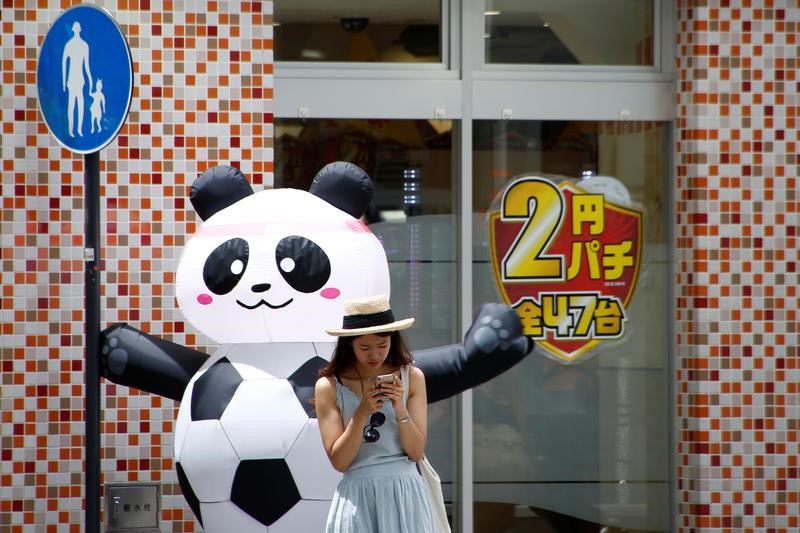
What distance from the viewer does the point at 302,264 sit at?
13.0 ft

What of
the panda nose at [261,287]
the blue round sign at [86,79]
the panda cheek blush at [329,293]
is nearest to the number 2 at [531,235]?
the panda cheek blush at [329,293]

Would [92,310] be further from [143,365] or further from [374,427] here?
[374,427]

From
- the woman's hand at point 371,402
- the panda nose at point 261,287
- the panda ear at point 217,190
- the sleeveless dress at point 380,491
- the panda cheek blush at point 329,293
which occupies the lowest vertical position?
the sleeveless dress at point 380,491

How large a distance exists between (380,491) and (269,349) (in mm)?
743

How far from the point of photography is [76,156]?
5262mm

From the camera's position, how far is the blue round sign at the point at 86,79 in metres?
4.18

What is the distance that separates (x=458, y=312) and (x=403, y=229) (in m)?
0.53

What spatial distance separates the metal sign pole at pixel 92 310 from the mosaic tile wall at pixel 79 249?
1.02 meters

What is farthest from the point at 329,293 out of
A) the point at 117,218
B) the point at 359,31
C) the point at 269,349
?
the point at 359,31

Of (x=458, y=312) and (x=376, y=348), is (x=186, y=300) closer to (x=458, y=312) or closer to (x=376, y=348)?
(x=376, y=348)

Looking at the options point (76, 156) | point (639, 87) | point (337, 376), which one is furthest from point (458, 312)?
point (337, 376)

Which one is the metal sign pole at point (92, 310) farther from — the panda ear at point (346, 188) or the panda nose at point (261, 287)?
the panda ear at point (346, 188)

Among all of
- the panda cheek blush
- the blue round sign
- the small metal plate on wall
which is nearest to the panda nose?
the panda cheek blush

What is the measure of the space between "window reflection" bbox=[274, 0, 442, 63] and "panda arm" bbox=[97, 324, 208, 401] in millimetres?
2242
